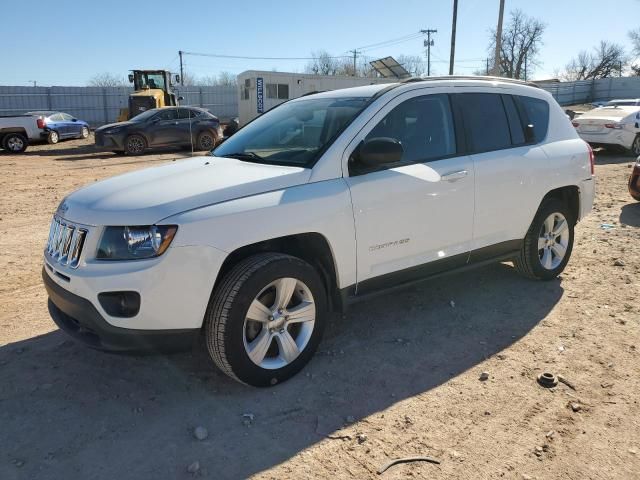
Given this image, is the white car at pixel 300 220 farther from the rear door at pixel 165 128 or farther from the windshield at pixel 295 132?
the rear door at pixel 165 128

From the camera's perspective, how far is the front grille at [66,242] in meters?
3.04

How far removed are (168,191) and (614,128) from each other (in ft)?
47.1

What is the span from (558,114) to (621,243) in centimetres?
233

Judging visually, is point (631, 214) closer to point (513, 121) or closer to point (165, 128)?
point (513, 121)

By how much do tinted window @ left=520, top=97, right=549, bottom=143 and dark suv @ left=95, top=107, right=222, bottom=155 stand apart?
14379mm

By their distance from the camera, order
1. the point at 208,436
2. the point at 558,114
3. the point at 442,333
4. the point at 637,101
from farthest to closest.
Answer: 1. the point at 637,101
2. the point at 558,114
3. the point at 442,333
4. the point at 208,436

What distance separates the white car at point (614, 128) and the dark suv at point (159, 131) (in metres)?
11.6

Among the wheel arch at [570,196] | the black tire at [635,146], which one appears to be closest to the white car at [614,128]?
the black tire at [635,146]

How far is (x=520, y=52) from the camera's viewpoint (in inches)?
2960

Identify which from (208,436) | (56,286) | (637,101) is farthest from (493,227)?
(637,101)

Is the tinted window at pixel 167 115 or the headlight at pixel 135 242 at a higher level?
the tinted window at pixel 167 115

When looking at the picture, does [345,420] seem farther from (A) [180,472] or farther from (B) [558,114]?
(B) [558,114]

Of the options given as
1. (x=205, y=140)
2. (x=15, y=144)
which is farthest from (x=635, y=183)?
(x=15, y=144)

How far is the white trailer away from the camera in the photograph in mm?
24859
